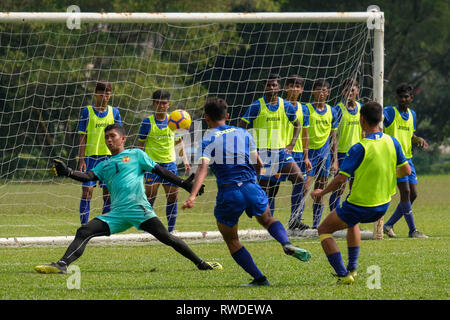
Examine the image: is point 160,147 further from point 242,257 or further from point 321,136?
point 242,257

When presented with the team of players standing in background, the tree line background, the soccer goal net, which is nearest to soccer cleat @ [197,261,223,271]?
the soccer goal net

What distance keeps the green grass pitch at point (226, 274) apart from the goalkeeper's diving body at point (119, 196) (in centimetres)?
33

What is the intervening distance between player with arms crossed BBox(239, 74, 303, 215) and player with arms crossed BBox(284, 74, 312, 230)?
253 millimetres

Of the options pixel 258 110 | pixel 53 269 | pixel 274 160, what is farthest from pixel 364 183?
pixel 258 110

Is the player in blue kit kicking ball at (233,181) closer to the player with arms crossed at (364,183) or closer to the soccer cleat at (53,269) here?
the player with arms crossed at (364,183)

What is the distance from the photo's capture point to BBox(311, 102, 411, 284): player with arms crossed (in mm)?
6926

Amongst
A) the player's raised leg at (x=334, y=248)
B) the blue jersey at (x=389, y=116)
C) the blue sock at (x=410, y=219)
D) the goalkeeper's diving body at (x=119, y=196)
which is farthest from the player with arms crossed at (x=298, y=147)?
the player's raised leg at (x=334, y=248)

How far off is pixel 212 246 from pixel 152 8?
25978mm

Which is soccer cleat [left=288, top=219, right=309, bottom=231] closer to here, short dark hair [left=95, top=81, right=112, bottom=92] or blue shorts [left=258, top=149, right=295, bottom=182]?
blue shorts [left=258, top=149, right=295, bottom=182]

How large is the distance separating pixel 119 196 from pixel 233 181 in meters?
1.33

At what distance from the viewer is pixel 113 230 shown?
767 cm

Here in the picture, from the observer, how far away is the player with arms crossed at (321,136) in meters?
11.6

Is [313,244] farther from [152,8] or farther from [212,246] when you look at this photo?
[152,8]

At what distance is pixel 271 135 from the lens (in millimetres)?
10953
